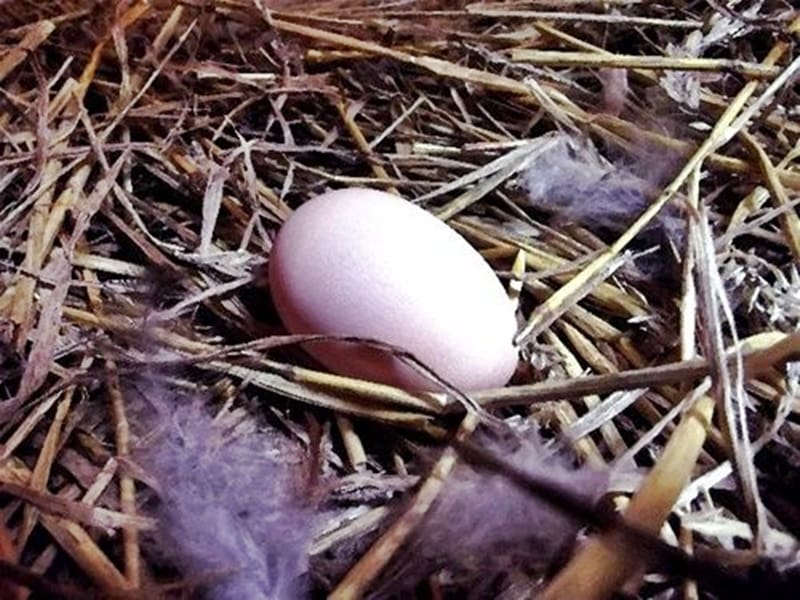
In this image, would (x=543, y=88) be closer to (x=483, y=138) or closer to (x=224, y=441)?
(x=483, y=138)

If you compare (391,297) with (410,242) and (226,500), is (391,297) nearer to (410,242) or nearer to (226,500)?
(410,242)

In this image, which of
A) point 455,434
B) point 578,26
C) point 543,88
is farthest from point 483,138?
point 455,434

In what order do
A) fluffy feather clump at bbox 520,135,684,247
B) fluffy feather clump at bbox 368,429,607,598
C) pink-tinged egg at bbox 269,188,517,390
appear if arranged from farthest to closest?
fluffy feather clump at bbox 520,135,684,247
pink-tinged egg at bbox 269,188,517,390
fluffy feather clump at bbox 368,429,607,598

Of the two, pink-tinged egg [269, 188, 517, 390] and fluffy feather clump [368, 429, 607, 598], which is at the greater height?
pink-tinged egg [269, 188, 517, 390]

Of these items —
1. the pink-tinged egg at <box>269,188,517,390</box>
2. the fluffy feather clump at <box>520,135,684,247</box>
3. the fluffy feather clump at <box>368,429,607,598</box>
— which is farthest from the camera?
the fluffy feather clump at <box>520,135,684,247</box>

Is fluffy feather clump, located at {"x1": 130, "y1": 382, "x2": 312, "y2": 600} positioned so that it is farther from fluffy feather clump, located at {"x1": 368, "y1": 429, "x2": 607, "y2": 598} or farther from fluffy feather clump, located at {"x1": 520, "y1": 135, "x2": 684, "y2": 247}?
fluffy feather clump, located at {"x1": 520, "y1": 135, "x2": 684, "y2": 247}

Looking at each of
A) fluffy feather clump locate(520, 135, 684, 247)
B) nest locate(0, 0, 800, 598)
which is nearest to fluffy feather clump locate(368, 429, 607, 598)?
nest locate(0, 0, 800, 598)

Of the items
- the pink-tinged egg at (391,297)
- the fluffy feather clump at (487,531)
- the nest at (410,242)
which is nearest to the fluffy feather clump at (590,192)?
the nest at (410,242)
